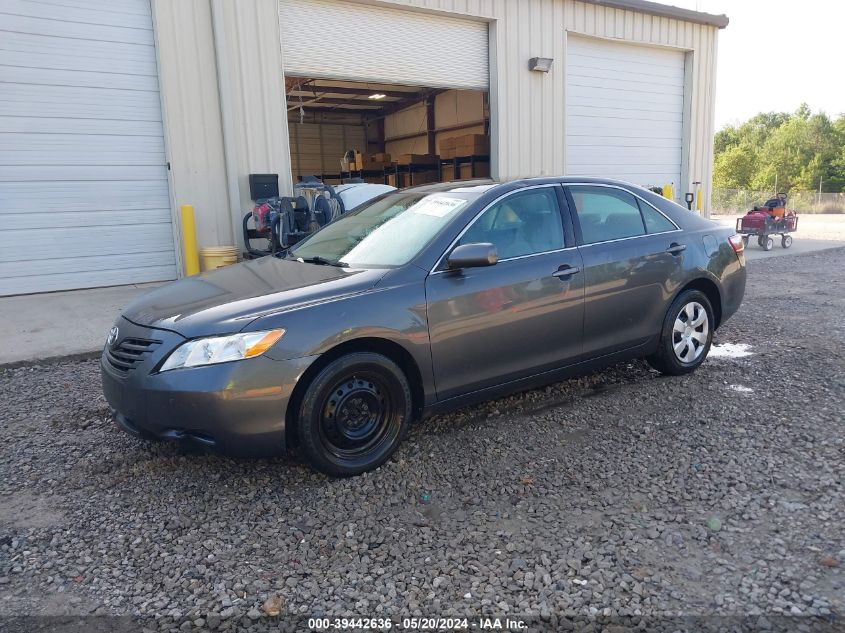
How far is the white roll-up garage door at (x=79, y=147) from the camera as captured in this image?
839 cm

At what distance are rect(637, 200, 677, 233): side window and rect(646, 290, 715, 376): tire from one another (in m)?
0.52

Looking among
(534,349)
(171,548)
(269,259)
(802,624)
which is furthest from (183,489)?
(802,624)

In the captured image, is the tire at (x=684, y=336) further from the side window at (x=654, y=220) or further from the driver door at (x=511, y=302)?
the driver door at (x=511, y=302)

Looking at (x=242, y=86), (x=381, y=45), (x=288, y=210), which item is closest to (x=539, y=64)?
(x=381, y=45)

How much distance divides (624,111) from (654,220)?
407 inches

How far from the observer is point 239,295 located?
356cm

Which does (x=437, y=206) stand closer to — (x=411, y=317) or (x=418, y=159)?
(x=411, y=317)

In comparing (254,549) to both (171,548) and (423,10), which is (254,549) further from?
(423,10)

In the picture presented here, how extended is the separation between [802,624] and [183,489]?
9.38ft

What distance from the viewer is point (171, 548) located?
2902 millimetres

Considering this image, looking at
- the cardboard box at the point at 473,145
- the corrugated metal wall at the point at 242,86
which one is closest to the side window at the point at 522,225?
the corrugated metal wall at the point at 242,86

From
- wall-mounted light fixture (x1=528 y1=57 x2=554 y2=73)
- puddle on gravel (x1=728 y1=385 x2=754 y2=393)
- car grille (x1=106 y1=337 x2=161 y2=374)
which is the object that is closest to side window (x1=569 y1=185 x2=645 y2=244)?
puddle on gravel (x1=728 y1=385 x2=754 y2=393)

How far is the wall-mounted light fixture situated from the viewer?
1214 centimetres

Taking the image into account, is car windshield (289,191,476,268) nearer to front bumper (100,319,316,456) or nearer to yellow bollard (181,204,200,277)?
front bumper (100,319,316,456)
